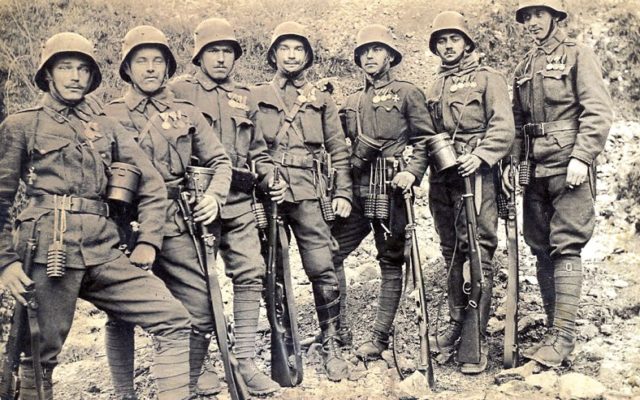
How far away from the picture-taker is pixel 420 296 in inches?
202

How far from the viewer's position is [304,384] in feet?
17.3

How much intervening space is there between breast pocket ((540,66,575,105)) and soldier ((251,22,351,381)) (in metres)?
1.67

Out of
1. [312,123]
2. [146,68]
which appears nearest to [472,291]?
[312,123]

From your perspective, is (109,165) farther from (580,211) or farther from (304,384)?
(580,211)

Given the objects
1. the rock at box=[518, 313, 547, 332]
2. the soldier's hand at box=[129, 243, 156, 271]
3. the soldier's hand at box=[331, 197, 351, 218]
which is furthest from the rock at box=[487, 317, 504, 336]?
the soldier's hand at box=[129, 243, 156, 271]

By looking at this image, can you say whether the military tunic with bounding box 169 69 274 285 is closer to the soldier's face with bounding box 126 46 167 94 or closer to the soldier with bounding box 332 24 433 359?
the soldier's face with bounding box 126 46 167 94

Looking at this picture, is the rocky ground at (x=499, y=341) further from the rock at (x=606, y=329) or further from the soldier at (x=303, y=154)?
the soldier at (x=303, y=154)

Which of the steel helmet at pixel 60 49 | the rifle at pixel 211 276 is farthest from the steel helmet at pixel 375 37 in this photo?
the steel helmet at pixel 60 49

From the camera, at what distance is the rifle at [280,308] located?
16.9 ft

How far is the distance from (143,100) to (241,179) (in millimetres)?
891

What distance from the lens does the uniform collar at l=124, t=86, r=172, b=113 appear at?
4.76m

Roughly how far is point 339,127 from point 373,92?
40 centimetres

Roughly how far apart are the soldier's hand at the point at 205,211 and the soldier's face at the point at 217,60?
1.06m

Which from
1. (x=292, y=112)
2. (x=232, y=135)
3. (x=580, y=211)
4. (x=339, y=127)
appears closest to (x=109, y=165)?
(x=232, y=135)
